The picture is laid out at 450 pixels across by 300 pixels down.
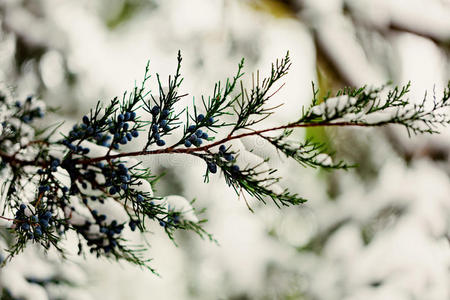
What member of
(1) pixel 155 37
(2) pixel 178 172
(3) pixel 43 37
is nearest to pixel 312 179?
(2) pixel 178 172

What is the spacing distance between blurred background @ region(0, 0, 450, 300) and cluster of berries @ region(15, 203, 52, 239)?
677 millimetres

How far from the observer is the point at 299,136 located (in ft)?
6.15

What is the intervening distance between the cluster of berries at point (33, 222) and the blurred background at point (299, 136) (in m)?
0.68

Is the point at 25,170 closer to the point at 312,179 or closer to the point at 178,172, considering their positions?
the point at 178,172

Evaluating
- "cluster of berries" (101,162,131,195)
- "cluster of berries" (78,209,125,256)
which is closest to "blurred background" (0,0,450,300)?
"cluster of berries" (78,209,125,256)

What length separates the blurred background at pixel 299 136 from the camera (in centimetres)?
160

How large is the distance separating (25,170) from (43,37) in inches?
65.0

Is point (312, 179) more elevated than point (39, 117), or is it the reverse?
point (312, 179)

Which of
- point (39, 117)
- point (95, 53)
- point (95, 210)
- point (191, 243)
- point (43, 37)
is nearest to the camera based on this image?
point (39, 117)

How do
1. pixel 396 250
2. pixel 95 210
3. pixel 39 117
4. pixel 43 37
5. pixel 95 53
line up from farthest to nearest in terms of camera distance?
1. pixel 95 53
2. pixel 43 37
3. pixel 396 250
4. pixel 95 210
5. pixel 39 117

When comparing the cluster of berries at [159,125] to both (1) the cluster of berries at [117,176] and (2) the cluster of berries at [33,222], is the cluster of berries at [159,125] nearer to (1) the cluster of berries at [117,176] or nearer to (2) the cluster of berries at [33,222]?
(1) the cluster of berries at [117,176]

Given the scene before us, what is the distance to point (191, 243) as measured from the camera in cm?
220

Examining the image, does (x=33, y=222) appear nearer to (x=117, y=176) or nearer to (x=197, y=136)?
(x=117, y=176)

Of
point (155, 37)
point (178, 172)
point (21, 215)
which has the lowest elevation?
point (21, 215)
